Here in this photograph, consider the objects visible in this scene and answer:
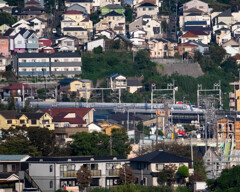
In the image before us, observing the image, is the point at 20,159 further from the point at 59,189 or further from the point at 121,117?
the point at 121,117

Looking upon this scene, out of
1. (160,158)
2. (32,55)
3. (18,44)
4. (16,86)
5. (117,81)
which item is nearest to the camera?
(160,158)

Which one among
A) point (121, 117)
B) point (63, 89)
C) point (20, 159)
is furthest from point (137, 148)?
point (63, 89)

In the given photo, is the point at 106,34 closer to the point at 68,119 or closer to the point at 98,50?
the point at 98,50

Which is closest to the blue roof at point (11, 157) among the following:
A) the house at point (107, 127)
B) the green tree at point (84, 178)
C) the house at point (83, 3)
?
the green tree at point (84, 178)

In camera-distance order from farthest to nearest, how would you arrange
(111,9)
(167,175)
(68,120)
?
(111,9) → (68,120) → (167,175)

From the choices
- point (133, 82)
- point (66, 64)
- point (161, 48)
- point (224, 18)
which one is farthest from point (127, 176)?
point (224, 18)

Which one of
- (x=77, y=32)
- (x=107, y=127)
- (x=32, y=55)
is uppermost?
(x=77, y=32)

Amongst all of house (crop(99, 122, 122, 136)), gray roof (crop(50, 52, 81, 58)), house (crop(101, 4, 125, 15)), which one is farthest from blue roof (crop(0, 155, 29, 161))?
house (crop(101, 4, 125, 15))
